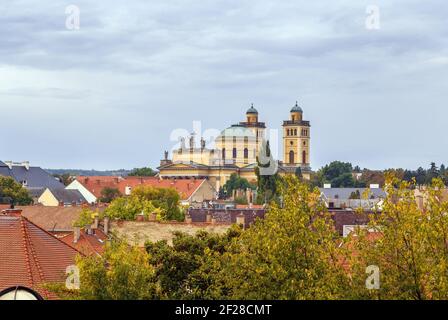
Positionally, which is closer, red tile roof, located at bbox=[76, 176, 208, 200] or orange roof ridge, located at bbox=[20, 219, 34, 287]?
orange roof ridge, located at bbox=[20, 219, 34, 287]

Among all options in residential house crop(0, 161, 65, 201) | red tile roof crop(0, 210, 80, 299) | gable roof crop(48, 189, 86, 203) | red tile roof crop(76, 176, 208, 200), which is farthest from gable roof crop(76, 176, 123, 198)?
red tile roof crop(0, 210, 80, 299)

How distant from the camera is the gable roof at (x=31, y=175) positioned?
6398 inches

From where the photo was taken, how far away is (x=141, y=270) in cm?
2639

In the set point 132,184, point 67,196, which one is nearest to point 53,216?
point 67,196

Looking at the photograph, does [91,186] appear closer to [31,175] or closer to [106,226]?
[31,175]

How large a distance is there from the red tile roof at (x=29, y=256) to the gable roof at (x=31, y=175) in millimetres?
126819

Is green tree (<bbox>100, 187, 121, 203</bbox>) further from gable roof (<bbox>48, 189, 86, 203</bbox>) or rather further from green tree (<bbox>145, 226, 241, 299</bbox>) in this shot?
green tree (<bbox>145, 226, 241, 299</bbox>)

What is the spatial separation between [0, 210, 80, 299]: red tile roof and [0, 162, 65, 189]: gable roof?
→ 416 feet

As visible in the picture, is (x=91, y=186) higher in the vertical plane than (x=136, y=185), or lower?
lower

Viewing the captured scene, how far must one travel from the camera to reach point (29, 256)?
32.7 metres

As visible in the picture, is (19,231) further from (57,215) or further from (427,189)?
(57,215)

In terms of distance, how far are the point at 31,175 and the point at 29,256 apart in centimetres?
13456

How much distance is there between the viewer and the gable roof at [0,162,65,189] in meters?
162
